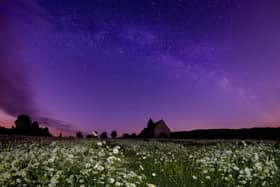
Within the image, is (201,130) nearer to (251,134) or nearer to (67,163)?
(251,134)

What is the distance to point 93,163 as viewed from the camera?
7078mm

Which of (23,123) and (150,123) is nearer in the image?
(23,123)

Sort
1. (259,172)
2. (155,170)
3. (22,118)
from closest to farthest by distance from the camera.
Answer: (259,172) → (155,170) → (22,118)

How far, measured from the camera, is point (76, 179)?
21.1 feet

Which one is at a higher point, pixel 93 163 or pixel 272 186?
pixel 93 163

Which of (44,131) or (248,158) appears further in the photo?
(44,131)

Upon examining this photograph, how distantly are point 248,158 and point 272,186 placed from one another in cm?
300

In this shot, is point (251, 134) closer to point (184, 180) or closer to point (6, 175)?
point (184, 180)

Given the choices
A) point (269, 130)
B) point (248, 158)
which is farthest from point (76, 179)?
point (269, 130)

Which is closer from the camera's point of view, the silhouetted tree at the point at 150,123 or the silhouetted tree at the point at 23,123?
the silhouetted tree at the point at 23,123

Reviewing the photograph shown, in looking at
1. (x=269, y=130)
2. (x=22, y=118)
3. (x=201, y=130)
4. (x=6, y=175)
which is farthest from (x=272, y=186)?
(x=22, y=118)

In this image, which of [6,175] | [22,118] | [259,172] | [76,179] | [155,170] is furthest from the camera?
[22,118]

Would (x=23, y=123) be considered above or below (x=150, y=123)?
below

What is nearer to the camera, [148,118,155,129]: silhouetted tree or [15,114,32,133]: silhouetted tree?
[15,114,32,133]: silhouetted tree
